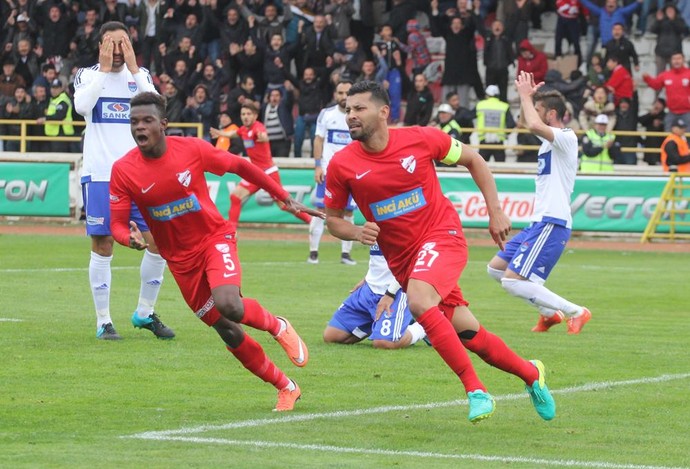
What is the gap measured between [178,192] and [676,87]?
2084 cm

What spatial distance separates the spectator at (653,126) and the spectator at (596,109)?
1.09 meters

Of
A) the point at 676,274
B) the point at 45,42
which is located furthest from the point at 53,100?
the point at 676,274

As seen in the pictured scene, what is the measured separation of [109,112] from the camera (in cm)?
1206

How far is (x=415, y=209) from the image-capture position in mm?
8383

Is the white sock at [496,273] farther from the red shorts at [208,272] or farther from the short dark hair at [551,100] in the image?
the red shorts at [208,272]

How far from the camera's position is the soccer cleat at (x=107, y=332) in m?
11.9

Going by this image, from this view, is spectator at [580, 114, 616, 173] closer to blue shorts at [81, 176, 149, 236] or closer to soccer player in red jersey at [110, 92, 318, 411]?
blue shorts at [81, 176, 149, 236]

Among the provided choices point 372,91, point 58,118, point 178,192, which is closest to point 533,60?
point 58,118

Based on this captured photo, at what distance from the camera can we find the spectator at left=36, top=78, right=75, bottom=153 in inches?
1222

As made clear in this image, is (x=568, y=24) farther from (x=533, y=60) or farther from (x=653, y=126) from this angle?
(x=653, y=126)

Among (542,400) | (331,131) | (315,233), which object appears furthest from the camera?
(331,131)

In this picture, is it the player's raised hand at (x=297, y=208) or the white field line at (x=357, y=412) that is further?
the player's raised hand at (x=297, y=208)

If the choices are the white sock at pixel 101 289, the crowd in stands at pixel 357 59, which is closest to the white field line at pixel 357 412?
the white sock at pixel 101 289

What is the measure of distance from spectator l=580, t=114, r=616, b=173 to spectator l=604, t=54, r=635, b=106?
188 centimetres
